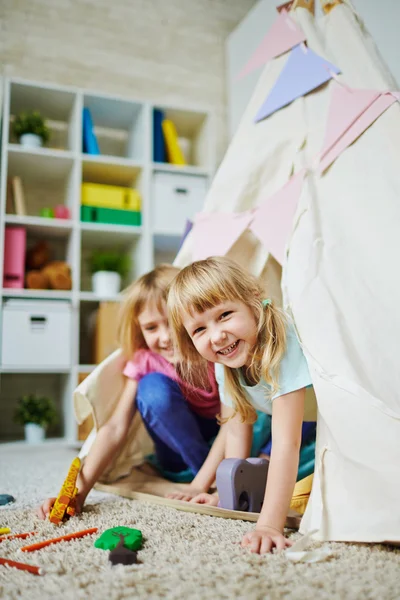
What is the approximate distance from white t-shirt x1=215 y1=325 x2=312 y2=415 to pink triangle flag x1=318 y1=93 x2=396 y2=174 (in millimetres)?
483

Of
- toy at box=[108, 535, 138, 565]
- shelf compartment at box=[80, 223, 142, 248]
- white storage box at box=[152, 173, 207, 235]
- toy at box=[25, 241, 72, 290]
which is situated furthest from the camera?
white storage box at box=[152, 173, 207, 235]

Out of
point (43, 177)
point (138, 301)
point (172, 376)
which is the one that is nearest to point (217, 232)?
point (138, 301)

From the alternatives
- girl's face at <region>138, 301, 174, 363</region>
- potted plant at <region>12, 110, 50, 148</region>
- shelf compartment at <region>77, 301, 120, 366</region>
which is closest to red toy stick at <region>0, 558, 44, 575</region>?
girl's face at <region>138, 301, 174, 363</region>

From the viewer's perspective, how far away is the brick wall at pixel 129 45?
2.76 meters

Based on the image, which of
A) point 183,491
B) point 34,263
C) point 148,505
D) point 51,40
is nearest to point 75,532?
point 148,505

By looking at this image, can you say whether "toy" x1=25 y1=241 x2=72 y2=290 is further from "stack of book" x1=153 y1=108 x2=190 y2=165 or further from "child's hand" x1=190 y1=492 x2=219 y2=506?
"child's hand" x1=190 y1=492 x2=219 y2=506

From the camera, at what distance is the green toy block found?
745 millimetres

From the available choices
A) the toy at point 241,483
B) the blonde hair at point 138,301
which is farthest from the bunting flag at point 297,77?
the toy at point 241,483

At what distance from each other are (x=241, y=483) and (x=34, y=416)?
1.56 metres

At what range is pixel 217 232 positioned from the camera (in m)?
1.42

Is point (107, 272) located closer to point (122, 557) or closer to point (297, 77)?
point (297, 77)

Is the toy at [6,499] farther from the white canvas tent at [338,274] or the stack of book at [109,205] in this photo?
the stack of book at [109,205]

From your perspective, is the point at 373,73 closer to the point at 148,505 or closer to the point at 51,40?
the point at 148,505

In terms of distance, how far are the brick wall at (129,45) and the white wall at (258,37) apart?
0.09 metres
